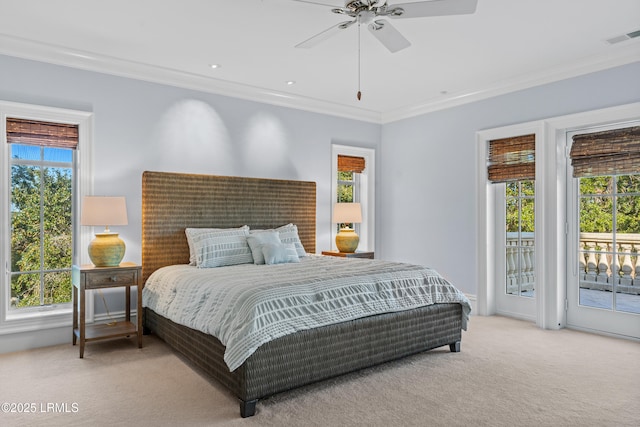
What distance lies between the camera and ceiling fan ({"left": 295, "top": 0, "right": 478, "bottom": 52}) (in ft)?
8.36

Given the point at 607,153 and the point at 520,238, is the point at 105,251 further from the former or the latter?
the point at 607,153

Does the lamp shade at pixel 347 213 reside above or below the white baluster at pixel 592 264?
above

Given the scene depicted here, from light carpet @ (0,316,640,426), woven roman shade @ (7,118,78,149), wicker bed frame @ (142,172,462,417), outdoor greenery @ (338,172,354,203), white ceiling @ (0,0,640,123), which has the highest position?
white ceiling @ (0,0,640,123)

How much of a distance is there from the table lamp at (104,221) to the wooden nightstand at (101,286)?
10cm

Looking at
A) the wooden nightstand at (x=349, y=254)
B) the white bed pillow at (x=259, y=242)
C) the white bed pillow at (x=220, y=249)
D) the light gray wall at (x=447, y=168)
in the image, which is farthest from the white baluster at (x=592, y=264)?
the white bed pillow at (x=220, y=249)

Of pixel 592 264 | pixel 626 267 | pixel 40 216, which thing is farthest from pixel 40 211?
pixel 626 267

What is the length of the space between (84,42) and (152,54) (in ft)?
1.80

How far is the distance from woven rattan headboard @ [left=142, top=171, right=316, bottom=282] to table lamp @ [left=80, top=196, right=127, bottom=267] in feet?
1.65

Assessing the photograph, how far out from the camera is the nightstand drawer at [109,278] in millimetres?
3621

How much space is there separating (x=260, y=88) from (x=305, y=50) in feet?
4.13

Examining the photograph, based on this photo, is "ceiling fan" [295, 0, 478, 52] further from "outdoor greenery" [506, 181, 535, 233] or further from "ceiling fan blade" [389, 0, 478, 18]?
"outdoor greenery" [506, 181, 535, 233]

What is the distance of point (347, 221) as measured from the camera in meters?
5.53

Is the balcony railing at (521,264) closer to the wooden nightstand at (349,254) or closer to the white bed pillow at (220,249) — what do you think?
the wooden nightstand at (349,254)

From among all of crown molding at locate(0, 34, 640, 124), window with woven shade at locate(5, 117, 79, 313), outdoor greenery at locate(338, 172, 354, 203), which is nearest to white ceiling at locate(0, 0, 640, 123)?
crown molding at locate(0, 34, 640, 124)
